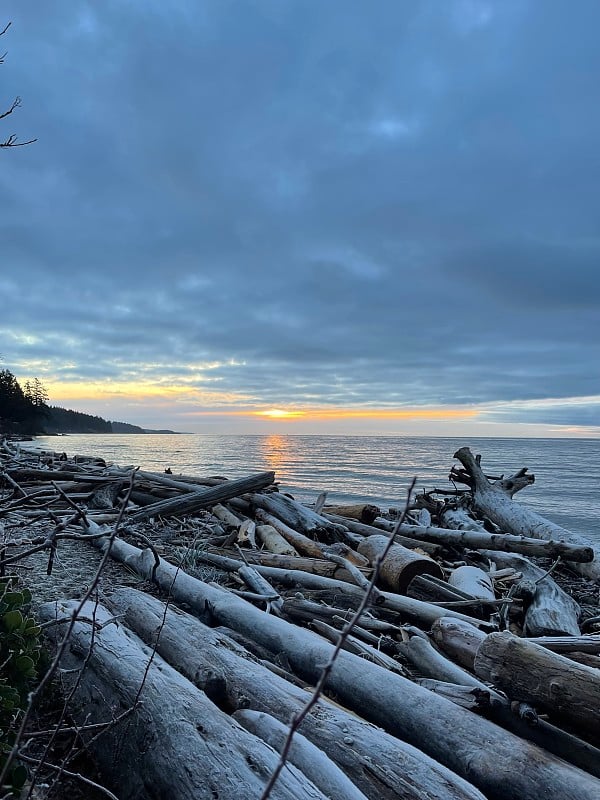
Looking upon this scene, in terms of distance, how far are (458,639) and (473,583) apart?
2.50 metres

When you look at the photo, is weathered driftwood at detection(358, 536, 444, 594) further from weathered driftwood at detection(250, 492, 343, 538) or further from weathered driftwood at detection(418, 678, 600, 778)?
weathered driftwood at detection(418, 678, 600, 778)

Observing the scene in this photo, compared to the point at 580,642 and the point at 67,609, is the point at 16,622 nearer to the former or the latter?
the point at 67,609

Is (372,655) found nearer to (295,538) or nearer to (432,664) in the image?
(432,664)

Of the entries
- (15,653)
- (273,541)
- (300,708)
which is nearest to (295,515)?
(273,541)

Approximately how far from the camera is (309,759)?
90.3 inches

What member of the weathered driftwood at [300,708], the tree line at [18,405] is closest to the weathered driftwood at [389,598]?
the weathered driftwood at [300,708]

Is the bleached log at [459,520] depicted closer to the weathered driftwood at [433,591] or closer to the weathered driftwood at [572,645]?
the weathered driftwood at [433,591]

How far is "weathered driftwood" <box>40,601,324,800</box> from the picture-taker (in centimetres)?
212

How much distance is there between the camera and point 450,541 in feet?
30.6

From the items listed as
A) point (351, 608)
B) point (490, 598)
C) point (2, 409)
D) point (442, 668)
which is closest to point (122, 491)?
point (351, 608)

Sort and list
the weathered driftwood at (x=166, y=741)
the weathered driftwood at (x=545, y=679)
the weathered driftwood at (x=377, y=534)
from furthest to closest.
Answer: the weathered driftwood at (x=377, y=534), the weathered driftwood at (x=545, y=679), the weathered driftwood at (x=166, y=741)

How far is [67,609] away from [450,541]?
7.08 meters

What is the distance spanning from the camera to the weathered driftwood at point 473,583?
648cm

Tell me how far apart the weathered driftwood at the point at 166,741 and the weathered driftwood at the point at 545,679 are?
57.6 inches
